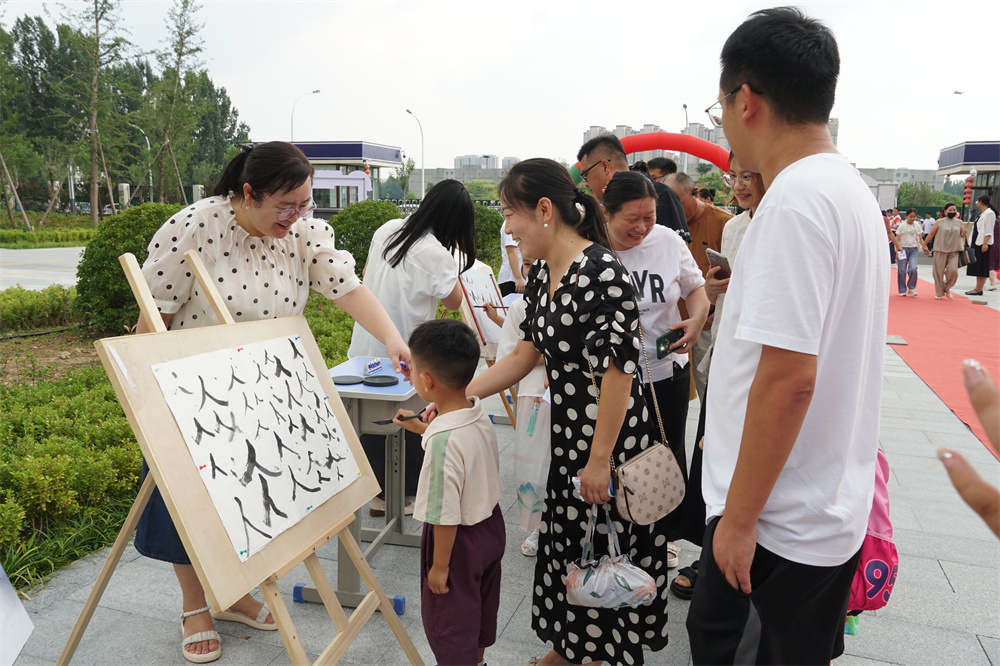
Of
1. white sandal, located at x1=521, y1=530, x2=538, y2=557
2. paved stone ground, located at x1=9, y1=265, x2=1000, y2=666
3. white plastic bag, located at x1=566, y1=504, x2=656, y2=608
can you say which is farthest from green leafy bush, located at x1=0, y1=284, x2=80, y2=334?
white plastic bag, located at x1=566, y1=504, x2=656, y2=608

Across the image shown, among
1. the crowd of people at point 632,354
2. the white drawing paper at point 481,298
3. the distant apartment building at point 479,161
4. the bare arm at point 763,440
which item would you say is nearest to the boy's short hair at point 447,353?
the crowd of people at point 632,354

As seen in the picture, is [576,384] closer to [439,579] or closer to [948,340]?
[439,579]

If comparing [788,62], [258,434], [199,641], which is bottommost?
[199,641]

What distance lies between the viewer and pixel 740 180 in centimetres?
246

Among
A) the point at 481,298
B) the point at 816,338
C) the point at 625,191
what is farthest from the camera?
the point at 481,298

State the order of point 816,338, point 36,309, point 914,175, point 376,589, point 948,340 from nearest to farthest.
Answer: point 816,338 → point 376,589 → point 36,309 → point 948,340 → point 914,175

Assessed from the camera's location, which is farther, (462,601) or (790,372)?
(462,601)

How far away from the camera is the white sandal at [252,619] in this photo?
2.51 m

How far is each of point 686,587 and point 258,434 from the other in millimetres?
1902

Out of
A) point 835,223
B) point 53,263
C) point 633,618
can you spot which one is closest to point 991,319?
point 633,618

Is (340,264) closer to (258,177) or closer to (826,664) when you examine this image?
(258,177)

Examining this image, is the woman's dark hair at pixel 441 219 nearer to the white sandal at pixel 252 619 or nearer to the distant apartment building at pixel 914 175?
the white sandal at pixel 252 619

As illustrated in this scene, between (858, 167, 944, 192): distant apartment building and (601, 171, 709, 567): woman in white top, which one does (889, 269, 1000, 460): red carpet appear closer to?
(601, 171, 709, 567): woman in white top

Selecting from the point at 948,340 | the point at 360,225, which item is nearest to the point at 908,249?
the point at 948,340
